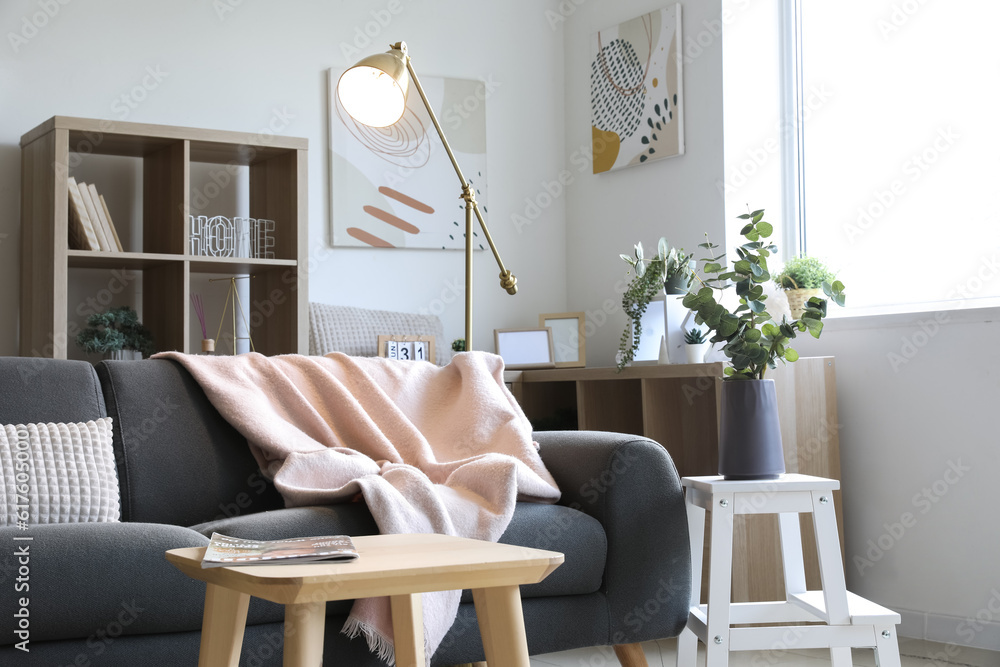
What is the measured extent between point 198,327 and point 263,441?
5.04 feet

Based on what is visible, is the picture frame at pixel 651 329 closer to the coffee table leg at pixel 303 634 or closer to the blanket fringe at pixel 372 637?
the blanket fringe at pixel 372 637

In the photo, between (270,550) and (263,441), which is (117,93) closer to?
(263,441)

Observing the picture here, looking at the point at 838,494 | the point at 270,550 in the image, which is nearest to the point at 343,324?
the point at 838,494

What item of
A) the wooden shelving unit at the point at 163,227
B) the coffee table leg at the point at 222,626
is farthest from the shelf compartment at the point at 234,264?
the coffee table leg at the point at 222,626

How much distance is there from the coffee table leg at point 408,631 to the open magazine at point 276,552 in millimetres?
217

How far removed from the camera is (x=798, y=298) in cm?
293

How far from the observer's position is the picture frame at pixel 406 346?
3.43 m

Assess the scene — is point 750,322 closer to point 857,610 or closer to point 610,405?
point 857,610

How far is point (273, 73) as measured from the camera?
3.62m

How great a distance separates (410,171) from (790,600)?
7.43 ft

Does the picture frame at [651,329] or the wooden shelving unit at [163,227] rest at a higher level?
the wooden shelving unit at [163,227]

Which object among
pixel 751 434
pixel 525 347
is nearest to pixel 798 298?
pixel 751 434

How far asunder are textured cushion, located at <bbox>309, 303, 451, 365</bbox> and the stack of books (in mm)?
676

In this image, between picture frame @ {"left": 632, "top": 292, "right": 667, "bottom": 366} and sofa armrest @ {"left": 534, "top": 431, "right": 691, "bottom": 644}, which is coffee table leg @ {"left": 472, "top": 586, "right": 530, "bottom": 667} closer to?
sofa armrest @ {"left": 534, "top": 431, "right": 691, "bottom": 644}
